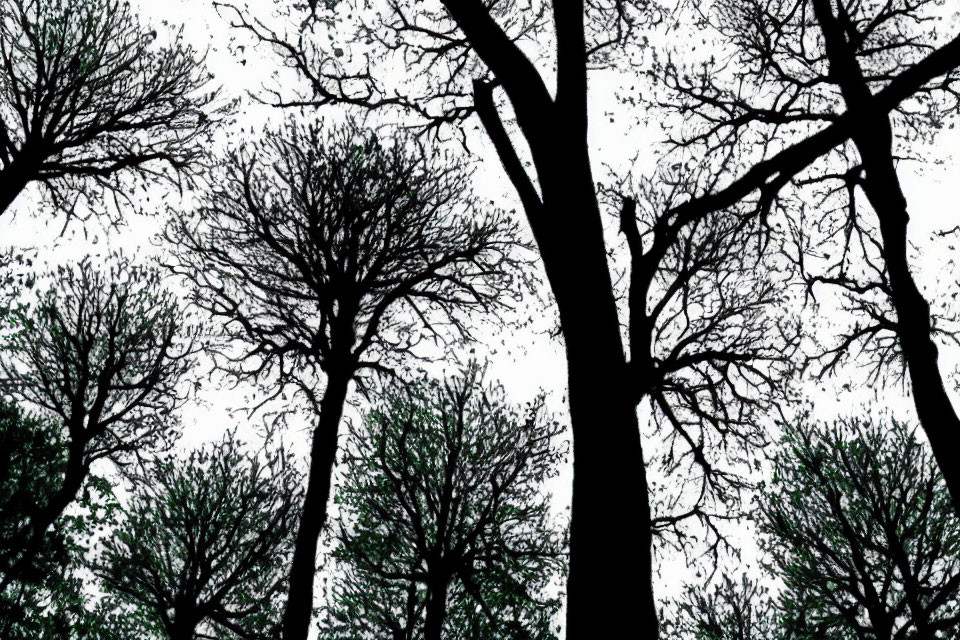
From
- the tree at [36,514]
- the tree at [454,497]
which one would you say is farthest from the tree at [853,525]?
the tree at [36,514]

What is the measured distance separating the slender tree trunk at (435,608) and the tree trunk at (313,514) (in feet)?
20.1

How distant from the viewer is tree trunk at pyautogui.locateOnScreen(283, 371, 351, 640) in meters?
9.23

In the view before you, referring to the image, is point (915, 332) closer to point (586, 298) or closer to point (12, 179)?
point (586, 298)

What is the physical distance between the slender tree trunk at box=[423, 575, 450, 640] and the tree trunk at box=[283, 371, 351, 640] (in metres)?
6.13

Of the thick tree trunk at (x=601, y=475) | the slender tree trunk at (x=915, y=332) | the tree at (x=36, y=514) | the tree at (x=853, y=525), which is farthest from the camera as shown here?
the tree at (x=853, y=525)

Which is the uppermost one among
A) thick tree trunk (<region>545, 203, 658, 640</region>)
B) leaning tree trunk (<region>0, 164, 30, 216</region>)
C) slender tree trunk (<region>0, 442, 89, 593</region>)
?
leaning tree trunk (<region>0, 164, 30, 216</region>)

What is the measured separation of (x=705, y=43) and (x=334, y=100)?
693 centimetres

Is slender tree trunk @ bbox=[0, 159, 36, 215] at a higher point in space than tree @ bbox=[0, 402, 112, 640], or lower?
higher

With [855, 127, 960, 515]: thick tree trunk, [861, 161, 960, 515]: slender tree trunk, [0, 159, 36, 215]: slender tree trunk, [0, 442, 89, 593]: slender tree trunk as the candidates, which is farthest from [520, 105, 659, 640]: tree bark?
[0, 159, 36, 215]: slender tree trunk

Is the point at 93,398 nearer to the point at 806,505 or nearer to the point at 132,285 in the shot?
the point at 132,285

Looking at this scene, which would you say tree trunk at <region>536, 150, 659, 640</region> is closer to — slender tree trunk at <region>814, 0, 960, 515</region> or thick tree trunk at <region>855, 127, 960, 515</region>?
slender tree trunk at <region>814, 0, 960, 515</region>

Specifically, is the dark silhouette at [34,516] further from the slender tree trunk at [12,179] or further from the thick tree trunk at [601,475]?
the thick tree trunk at [601,475]

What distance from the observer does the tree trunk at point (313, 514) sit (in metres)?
9.23

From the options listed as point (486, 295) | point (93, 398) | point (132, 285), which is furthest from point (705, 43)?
point (93, 398)
